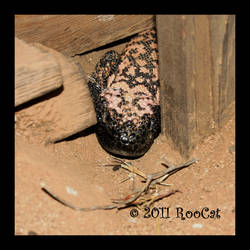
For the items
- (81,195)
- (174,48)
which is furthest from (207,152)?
(81,195)

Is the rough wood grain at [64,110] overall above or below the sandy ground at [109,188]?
above

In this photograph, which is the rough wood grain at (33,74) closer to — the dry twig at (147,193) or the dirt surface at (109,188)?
the dirt surface at (109,188)

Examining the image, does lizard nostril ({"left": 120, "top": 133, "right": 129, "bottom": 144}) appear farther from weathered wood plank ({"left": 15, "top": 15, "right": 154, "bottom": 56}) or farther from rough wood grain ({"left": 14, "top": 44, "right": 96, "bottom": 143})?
weathered wood plank ({"left": 15, "top": 15, "right": 154, "bottom": 56})

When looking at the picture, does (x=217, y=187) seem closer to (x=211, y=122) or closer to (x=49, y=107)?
(x=211, y=122)

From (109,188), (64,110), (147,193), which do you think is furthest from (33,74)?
(147,193)

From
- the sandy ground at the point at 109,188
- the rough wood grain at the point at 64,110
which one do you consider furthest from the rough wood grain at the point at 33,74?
the sandy ground at the point at 109,188
